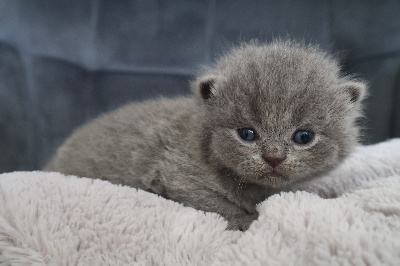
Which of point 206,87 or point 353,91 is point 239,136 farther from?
point 353,91

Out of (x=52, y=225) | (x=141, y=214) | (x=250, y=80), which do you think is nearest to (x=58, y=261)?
(x=52, y=225)

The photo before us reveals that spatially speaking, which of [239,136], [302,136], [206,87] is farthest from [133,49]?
[302,136]

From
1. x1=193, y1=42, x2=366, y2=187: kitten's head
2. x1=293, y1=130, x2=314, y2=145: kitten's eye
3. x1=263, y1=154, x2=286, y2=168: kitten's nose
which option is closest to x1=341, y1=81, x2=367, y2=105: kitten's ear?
x1=193, y1=42, x2=366, y2=187: kitten's head

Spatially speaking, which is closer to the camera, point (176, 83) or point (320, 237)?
point (320, 237)

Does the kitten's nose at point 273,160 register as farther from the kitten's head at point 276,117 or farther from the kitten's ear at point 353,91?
the kitten's ear at point 353,91

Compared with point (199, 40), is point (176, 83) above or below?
below

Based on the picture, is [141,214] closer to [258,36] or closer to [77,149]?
[77,149]

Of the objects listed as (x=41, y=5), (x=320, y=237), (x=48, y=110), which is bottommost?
(x=320, y=237)

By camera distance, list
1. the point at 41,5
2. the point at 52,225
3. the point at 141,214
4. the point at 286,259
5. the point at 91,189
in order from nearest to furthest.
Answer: the point at 286,259 < the point at 52,225 < the point at 141,214 < the point at 91,189 < the point at 41,5
